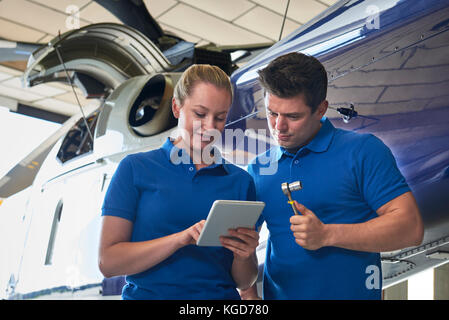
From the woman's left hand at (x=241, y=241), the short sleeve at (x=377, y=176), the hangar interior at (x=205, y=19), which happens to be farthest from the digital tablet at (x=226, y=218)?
the hangar interior at (x=205, y=19)

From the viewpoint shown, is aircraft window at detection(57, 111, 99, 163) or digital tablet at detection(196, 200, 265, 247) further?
aircraft window at detection(57, 111, 99, 163)

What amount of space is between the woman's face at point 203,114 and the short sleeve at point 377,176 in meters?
0.32

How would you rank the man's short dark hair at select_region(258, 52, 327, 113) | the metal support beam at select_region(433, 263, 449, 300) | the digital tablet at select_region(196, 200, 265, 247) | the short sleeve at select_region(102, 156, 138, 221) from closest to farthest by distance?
the digital tablet at select_region(196, 200, 265, 247) < the short sleeve at select_region(102, 156, 138, 221) < the man's short dark hair at select_region(258, 52, 327, 113) < the metal support beam at select_region(433, 263, 449, 300)

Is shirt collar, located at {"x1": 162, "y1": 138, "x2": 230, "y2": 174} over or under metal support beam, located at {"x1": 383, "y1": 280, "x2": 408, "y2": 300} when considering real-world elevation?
under

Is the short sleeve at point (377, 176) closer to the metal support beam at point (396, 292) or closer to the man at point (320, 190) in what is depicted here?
the man at point (320, 190)

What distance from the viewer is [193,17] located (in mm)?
5293

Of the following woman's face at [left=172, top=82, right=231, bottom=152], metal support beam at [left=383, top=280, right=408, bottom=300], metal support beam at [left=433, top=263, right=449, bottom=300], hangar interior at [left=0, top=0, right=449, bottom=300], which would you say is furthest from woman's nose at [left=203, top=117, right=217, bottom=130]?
metal support beam at [left=383, top=280, right=408, bottom=300]

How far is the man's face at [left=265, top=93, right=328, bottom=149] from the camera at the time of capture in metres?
1.11

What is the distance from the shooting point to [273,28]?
546cm

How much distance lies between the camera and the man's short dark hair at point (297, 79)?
3.60 ft

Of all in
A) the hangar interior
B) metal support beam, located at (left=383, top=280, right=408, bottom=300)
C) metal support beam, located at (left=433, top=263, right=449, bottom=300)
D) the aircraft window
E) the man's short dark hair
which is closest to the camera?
the man's short dark hair

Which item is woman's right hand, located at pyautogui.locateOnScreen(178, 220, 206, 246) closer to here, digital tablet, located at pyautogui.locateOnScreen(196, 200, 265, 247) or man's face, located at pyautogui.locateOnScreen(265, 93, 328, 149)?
digital tablet, located at pyautogui.locateOnScreen(196, 200, 265, 247)

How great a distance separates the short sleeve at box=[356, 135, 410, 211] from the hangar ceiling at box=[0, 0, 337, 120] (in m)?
4.09

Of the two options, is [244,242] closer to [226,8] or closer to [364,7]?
[364,7]
